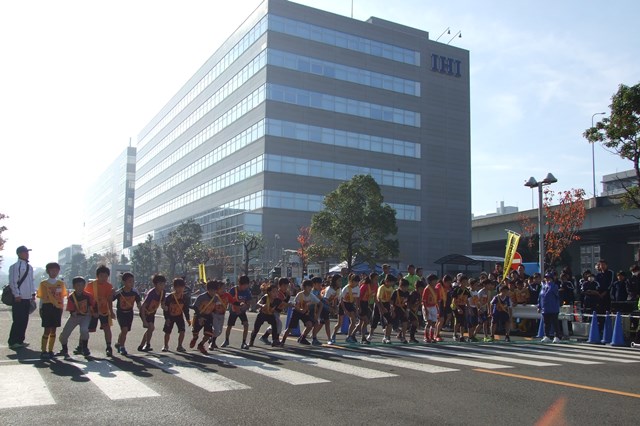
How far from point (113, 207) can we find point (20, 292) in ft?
424

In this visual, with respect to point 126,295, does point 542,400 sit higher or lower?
lower

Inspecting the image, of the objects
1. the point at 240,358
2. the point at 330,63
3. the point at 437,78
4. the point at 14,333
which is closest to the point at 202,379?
the point at 240,358

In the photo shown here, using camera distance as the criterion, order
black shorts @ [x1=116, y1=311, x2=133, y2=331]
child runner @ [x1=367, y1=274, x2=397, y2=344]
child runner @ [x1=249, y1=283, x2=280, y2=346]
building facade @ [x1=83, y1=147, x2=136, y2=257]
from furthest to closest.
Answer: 1. building facade @ [x1=83, y1=147, x2=136, y2=257]
2. child runner @ [x1=367, y1=274, x2=397, y2=344]
3. child runner @ [x1=249, y1=283, x2=280, y2=346]
4. black shorts @ [x1=116, y1=311, x2=133, y2=331]

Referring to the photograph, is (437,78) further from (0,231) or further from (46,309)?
(46,309)

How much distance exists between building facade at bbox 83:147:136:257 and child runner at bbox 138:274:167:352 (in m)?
117

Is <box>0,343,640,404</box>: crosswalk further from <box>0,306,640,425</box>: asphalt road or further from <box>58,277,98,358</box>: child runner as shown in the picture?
<box>58,277,98,358</box>: child runner

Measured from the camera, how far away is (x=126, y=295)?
12.1 m

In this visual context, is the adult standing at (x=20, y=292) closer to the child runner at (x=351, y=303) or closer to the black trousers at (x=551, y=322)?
the child runner at (x=351, y=303)

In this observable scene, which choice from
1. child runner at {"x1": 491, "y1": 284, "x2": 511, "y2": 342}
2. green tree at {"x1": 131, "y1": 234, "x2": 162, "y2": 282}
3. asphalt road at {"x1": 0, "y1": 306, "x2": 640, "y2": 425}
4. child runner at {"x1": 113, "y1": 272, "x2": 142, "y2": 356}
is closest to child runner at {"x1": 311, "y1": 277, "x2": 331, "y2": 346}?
asphalt road at {"x1": 0, "y1": 306, "x2": 640, "y2": 425}

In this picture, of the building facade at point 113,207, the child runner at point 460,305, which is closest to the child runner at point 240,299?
the child runner at point 460,305

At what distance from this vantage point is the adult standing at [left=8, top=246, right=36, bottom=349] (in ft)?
39.8

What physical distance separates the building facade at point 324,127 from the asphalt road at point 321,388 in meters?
45.0

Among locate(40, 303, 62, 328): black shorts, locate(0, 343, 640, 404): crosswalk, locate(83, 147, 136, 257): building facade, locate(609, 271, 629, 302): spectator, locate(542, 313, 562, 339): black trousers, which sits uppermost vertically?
locate(83, 147, 136, 257): building facade

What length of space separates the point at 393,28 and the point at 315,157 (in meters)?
19.0
